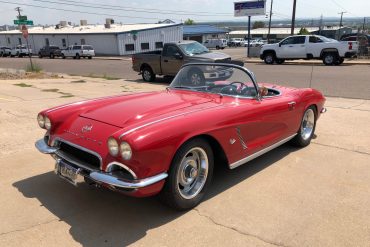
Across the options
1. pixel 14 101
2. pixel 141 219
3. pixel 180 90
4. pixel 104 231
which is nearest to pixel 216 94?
pixel 180 90

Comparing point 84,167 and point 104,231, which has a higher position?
point 84,167

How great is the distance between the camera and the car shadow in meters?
3.29

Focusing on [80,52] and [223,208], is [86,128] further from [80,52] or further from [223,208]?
[80,52]

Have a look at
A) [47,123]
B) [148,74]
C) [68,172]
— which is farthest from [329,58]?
[68,172]

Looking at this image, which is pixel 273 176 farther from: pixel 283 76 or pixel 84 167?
pixel 283 76

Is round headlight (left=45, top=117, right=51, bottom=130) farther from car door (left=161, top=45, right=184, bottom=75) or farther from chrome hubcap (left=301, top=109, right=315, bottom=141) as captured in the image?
car door (left=161, top=45, right=184, bottom=75)

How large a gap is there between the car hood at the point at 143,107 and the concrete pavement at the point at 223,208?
906 millimetres

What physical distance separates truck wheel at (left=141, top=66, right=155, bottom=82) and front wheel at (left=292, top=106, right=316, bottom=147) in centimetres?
1134

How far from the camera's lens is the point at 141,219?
3541 mm

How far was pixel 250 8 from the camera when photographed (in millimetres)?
30859

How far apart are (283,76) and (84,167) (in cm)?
1436

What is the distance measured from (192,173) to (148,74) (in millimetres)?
13199

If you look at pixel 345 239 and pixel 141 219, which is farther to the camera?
pixel 141 219

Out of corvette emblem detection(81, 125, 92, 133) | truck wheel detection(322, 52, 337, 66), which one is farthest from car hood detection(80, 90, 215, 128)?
truck wheel detection(322, 52, 337, 66)
